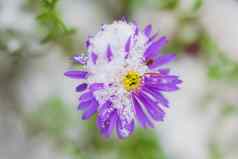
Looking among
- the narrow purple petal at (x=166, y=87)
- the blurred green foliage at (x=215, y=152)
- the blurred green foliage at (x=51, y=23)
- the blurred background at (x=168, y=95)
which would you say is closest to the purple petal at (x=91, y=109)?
the narrow purple petal at (x=166, y=87)

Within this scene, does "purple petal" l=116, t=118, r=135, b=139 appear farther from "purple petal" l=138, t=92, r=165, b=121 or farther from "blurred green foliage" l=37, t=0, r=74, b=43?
"blurred green foliage" l=37, t=0, r=74, b=43

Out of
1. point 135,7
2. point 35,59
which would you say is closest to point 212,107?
point 135,7

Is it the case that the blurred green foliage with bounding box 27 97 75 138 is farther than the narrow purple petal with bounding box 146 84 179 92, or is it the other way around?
the blurred green foliage with bounding box 27 97 75 138

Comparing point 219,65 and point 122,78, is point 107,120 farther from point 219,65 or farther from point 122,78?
point 219,65

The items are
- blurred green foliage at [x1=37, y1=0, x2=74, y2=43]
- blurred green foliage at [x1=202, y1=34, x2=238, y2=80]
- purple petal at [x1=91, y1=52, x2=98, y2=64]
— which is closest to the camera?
purple petal at [x1=91, y1=52, x2=98, y2=64]

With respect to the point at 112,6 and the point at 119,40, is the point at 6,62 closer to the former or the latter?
the point at 112,6

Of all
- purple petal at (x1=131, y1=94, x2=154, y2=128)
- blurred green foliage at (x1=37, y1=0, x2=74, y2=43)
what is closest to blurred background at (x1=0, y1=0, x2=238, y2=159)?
blurred green foliage at (x1=37, y1=0, x2=74, y2=43)
